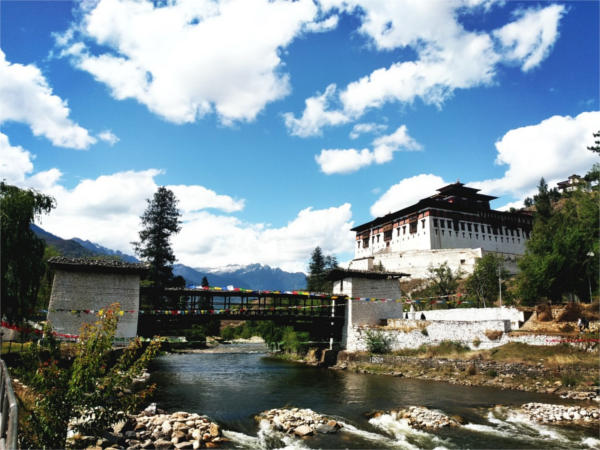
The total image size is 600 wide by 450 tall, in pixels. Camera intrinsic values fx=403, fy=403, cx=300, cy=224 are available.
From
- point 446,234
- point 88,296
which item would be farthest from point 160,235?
point 446,234

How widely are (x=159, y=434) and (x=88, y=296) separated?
16728mm

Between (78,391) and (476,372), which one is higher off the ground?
(78,391)

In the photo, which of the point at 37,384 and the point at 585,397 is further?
the point at 585,397

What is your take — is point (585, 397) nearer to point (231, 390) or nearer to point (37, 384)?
point (231, 390)

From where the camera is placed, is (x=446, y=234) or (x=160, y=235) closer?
(x=160, y=235)

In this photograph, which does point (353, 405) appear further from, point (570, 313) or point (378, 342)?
point (570, 313)

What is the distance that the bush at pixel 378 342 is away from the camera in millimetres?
32531

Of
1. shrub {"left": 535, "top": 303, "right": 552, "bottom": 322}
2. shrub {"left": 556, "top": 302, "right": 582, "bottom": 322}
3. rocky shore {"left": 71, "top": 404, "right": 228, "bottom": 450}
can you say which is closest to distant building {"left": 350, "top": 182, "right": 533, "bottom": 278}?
shrub {"left": 535, "top": 303, "right": 552, "bottom": 322}

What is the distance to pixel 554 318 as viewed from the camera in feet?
87.5

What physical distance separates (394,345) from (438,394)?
1228 centimetres

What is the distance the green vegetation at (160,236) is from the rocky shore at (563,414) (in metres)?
37.5

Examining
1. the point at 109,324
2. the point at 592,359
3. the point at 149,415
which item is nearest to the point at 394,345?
the point at 592,359

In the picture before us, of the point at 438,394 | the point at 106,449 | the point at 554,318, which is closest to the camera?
the point at 106,449

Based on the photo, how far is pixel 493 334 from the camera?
1073 inches
